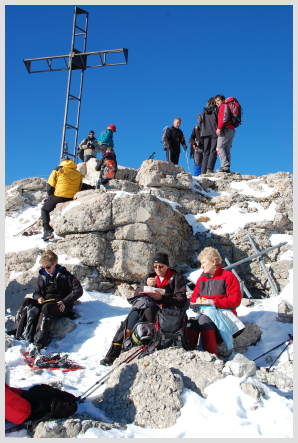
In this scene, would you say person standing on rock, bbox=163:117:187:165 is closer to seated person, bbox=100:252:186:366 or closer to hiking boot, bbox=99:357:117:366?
seated person, bbox=100:252:186:366

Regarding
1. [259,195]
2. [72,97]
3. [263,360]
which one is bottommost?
[263,360]

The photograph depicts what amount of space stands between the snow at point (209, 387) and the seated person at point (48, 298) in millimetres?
280

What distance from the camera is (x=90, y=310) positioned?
6000 millimetres

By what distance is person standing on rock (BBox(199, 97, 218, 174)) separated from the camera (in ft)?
33.6

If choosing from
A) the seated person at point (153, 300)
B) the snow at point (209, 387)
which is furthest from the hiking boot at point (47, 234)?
the seated person at point (153, 300)

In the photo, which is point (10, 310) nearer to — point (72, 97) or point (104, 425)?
point (104, 425)

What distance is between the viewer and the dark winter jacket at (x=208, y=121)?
403 inches

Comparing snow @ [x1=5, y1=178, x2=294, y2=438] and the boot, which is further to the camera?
the boot

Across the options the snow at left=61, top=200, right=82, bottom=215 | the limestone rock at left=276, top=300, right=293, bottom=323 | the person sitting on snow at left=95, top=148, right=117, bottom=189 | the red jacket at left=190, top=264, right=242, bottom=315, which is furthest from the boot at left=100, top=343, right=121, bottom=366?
the person sitting on snow at left=95, top=148, right=117, bottom=189

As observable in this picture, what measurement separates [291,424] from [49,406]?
6.66 ft

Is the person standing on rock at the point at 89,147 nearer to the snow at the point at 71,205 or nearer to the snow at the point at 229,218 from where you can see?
the snow at the point at 71,205

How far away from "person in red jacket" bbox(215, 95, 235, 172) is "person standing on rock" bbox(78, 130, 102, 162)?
15.2 ft

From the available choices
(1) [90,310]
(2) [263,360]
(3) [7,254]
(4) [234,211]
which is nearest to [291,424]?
(2) [263,360]

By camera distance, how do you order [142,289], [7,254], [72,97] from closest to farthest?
1. [142,289]
2. [7,254]
3. [72,97]
